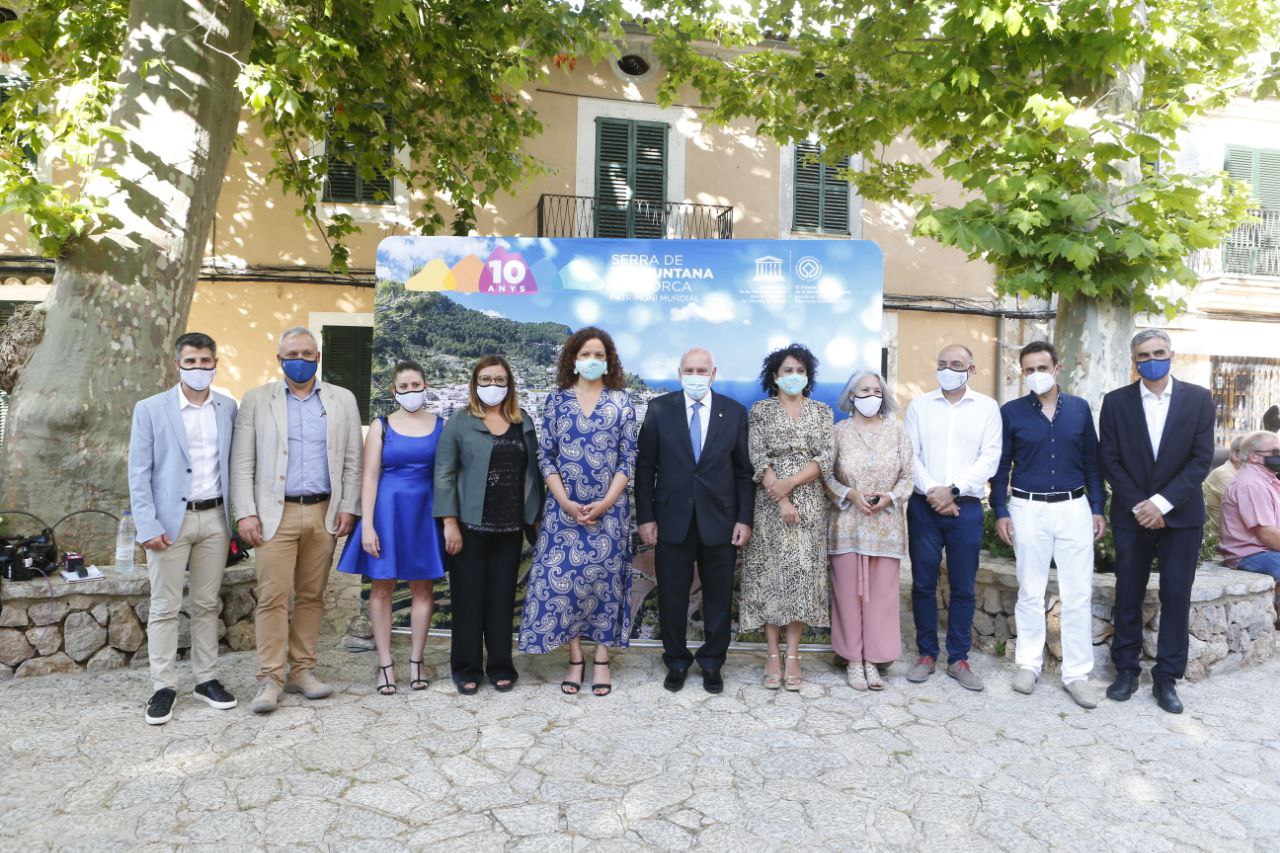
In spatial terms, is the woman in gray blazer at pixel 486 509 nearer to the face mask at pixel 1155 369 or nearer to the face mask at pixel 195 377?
the face mask at pixel 195 377

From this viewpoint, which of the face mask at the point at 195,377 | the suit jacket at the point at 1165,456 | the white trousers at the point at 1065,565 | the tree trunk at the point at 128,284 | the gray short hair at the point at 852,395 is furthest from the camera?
the tree trunk at the point at 128,284

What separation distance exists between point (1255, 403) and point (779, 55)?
33.8 ft

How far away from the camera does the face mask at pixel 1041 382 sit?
450 cm

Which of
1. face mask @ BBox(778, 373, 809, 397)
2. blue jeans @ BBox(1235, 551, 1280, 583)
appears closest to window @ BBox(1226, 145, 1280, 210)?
blue jeans @ BBox(1235, 551, 1280, 583)

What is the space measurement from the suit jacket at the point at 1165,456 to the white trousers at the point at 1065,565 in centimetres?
22

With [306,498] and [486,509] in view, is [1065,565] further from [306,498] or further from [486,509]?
[306,498]

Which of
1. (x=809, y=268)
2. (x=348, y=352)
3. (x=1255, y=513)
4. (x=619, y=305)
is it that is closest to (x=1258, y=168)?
(x=1255, y=513)

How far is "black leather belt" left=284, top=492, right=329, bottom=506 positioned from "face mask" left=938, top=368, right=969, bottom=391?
131 inches

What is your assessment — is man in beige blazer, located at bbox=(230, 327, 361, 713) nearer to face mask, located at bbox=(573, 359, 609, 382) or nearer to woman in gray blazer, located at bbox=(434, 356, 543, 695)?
woman in gray blazer, located at bbox=(434, 356, 543, 695)

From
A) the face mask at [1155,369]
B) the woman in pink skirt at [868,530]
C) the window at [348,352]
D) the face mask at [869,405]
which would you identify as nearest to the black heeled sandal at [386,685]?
the woman in pink skirt at [868,530]

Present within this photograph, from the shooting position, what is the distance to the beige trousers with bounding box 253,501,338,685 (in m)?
4.08

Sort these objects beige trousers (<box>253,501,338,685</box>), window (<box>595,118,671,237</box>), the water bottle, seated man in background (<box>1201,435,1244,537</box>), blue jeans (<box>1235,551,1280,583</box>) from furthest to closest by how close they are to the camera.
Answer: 1. window (<box>595,118,671,237</box>)
2. seated man in background (<box>1201,435,1244,537</box>)
3. blue jeans (<box>1235,551,1280,583</box>)
4. the water bottle
5. beige trousers (<box>253,501,338,685</box>)

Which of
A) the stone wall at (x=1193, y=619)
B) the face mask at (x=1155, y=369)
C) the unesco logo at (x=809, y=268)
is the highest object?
the unesco logo at (x=809, y=268)

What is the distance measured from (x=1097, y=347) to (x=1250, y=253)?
10.5 meters
